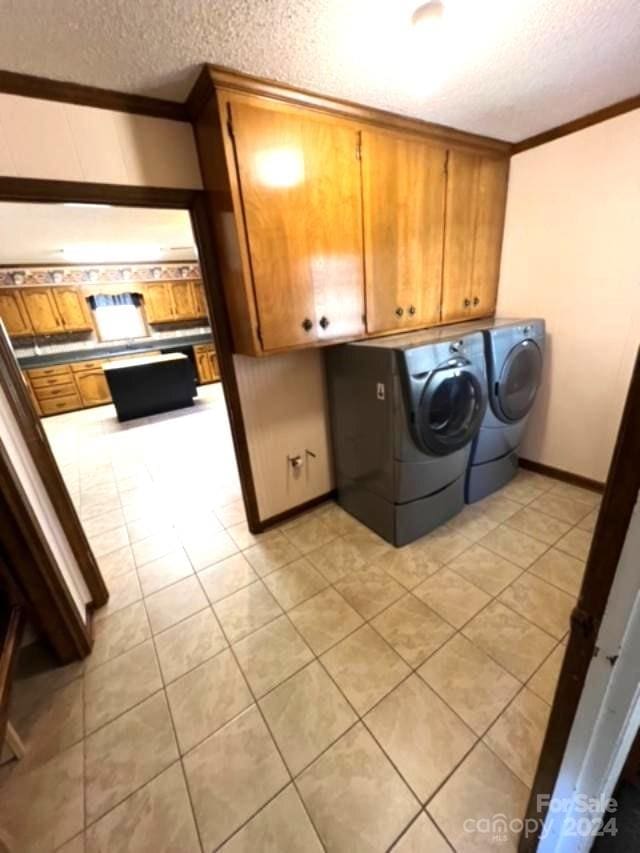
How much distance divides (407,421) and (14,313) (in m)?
6.51

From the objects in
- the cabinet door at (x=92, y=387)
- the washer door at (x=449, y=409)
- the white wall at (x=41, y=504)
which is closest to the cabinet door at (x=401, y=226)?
the washer door at (x=449, y=409)

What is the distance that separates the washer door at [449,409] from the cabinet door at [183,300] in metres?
6.10

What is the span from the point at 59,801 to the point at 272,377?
1831 millimetres

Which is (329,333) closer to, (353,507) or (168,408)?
(353,507)

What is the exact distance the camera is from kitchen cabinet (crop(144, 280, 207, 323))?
6297mm

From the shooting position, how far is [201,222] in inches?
65.4

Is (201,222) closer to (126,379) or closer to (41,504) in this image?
(41,504)

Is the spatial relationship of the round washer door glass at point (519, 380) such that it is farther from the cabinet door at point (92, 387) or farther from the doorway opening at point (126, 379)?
the cabinet door at point (92, 387)

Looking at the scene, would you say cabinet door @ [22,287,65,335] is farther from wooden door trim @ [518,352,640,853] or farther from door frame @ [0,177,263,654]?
wooden door trim @ [518,352,640,853]

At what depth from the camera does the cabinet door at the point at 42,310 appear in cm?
539

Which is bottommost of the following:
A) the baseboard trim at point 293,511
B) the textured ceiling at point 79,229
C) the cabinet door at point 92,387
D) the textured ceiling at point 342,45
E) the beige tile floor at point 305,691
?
the beige tile floor at point 305,691

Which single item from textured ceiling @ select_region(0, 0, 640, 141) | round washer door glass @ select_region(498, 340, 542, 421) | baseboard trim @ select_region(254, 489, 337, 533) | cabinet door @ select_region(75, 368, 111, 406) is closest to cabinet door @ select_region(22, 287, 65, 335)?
cabinet door @ select_region(75, 368, 111, 406)

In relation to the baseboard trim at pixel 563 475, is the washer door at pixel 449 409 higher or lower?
higher

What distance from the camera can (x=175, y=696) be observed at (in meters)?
1.36
